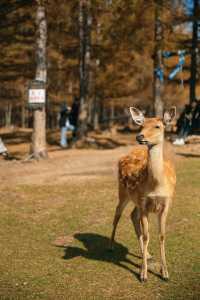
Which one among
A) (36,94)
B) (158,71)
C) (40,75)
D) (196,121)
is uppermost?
(158,71)

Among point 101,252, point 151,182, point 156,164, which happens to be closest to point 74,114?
point 101,252

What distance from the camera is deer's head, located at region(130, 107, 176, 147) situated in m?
5.84

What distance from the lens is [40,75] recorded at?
15.5m

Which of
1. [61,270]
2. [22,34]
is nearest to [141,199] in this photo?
[61,270]

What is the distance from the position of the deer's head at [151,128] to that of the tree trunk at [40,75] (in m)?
9.67

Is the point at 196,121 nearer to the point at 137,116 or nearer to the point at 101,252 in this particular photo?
the point at 101,252

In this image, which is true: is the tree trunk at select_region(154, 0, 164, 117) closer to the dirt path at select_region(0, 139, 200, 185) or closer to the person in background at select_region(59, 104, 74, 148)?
the dirt path at select_region(0, 139, 200, 185)

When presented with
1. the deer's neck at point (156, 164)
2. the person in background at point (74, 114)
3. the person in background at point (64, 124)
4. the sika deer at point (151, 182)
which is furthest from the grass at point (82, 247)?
the person in background at point (74, 114)

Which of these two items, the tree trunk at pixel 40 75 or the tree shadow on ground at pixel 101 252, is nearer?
the tree shadow on ground at pixel 101 252

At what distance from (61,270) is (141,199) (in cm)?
153

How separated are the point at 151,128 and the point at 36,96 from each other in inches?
388

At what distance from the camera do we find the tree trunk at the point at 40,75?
15281mm

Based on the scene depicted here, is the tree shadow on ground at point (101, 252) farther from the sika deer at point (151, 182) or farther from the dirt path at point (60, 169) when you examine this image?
the dirt path at point (60, 169)

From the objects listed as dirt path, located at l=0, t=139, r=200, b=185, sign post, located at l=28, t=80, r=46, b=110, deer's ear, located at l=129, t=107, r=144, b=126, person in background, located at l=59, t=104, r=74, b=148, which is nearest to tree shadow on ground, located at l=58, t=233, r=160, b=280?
deer's ear, located at l=129, t=107, r=144, b=126
